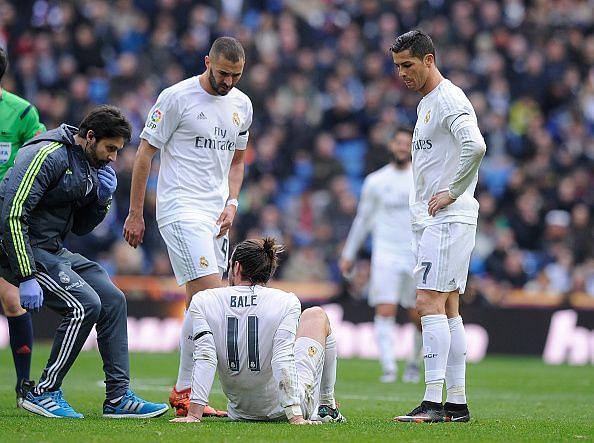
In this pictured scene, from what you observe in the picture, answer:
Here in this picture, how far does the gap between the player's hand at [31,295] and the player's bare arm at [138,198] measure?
1269mm

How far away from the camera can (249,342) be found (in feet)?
26.2

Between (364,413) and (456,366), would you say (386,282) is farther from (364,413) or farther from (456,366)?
(456,366)

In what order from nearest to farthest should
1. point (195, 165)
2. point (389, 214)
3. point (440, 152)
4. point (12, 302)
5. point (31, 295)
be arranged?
point (31, 295)
point (440, 152)
point (195, 165)
point (12, 302)
point (389, 214)

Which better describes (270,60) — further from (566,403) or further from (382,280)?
(566,403)

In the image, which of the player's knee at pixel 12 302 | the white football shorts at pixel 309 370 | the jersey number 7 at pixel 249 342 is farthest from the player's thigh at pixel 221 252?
the jersey number 7 at pixel 249 342

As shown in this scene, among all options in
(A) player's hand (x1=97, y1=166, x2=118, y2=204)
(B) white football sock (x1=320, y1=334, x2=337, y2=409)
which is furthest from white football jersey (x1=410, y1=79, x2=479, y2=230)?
(A) player's hand (x1=97, y1=166, x2=118, y2=204)

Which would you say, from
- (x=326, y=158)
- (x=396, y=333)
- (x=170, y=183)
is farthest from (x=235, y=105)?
(x=326, y=158)

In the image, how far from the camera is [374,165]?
2202 cm

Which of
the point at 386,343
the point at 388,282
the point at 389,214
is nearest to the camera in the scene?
the point at 386,343

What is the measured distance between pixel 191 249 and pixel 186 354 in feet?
3.14

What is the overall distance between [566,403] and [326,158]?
11729 mm

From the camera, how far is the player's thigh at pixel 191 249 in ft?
31.5

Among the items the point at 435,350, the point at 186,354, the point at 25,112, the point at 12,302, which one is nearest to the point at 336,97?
the point at 25,112

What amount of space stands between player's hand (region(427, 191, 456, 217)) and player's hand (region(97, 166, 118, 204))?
2339 millimetres
